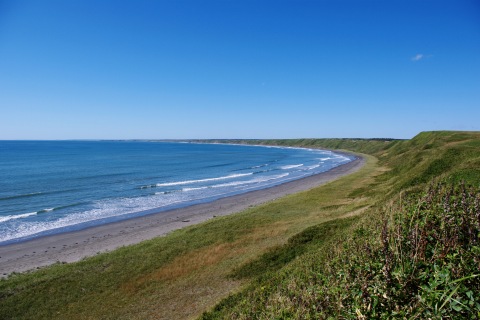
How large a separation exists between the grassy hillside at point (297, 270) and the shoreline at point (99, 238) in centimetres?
333

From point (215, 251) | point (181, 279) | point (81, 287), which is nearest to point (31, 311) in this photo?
point (81, 287)

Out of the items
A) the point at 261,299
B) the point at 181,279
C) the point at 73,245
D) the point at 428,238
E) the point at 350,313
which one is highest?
the point at 428,238

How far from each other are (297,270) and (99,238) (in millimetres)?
24024

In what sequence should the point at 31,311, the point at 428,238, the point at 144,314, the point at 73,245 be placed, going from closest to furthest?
the point at 428,238
the point at 144,314
the point at 31,311
the point at 73,245

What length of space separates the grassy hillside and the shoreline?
3330 millimetres

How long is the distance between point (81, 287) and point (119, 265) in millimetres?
3098

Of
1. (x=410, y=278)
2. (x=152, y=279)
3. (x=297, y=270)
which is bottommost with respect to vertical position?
(x=152, y=279)

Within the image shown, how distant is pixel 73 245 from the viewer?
87.1 feet

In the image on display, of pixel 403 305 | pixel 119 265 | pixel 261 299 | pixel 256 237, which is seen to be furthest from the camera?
pixel 256 237

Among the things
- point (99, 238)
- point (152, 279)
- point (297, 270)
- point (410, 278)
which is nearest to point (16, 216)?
point (99, 238)

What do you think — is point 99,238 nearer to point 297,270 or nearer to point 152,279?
point 152,279

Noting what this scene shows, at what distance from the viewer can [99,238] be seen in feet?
93.4

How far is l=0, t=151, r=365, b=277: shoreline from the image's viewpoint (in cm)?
2294

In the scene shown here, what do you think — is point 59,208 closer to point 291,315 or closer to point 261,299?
point 261,299
